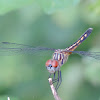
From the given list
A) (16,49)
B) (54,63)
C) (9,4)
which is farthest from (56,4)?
(16,49)

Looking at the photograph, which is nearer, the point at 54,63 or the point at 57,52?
the point at 54,63

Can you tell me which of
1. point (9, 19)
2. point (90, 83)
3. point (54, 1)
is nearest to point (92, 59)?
point (90, 83)

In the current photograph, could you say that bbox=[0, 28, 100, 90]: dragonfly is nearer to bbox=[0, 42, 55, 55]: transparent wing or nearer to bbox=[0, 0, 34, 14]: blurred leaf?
bbox=[0, 42, 55, 55]: transparent wing

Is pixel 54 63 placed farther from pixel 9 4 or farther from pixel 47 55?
pixel 9 4

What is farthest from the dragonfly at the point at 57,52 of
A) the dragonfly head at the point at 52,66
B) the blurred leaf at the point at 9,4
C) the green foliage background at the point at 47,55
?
the blurred leaf at the point at 9,4

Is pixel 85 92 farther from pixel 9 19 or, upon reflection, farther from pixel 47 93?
pixel 9 19

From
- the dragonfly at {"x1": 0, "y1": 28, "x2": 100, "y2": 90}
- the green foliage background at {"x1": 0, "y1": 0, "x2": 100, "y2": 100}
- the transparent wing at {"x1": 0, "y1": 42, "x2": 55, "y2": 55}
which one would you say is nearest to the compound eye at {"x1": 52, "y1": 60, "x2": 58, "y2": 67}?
the dragonfly at {"x1": 0, "y1": 28, "x2": 100, "y2": 90}

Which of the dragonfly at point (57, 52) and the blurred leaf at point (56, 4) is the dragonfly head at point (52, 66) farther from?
the blurred leaf at point (56, 4)

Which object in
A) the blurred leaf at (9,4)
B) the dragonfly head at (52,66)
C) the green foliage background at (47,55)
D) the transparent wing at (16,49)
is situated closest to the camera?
the dragonfly head at (52,66)
